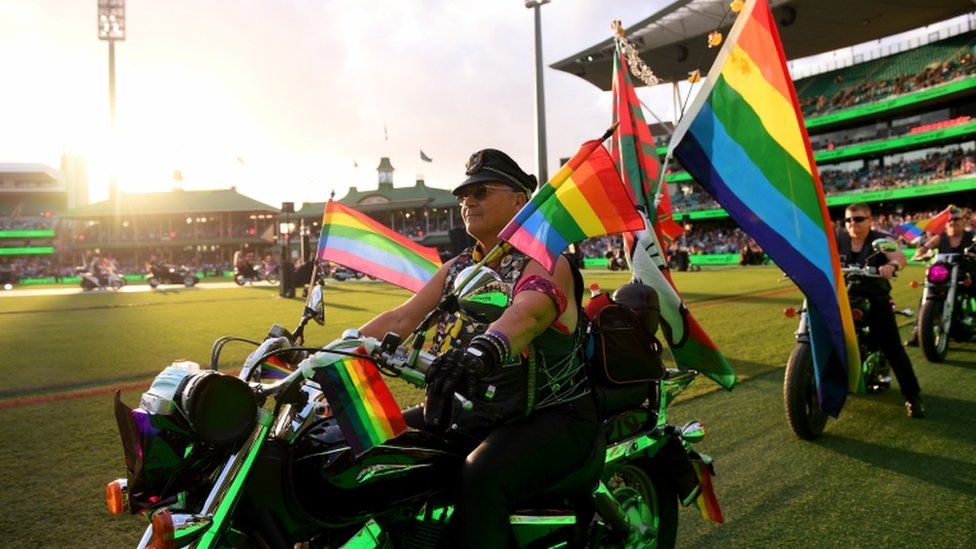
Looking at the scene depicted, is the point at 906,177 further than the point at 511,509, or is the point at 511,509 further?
the point at 906,177

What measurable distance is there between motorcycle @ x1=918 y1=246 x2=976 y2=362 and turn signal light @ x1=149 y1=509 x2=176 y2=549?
815 centimetres

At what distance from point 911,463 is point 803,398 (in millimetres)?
766

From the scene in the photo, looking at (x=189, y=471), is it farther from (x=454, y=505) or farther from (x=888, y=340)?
(x=888, y=340)

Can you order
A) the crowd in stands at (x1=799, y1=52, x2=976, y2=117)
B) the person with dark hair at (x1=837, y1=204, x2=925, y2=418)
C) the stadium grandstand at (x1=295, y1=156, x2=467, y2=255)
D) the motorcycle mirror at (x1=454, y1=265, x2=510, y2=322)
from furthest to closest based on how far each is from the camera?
the stadium grandstand at (x1=295, y1=156, x2=467, y2=255) < the crowd in stands at (x1=799, y1=52, x2=976, y2=117) < the person with dark hair at (x1=837, y1=204, x2=925, y2=418) < the motorcycle mirror at (x1=454, y1=265, x2=510, y2=322)

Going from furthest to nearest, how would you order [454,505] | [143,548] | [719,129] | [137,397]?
[137,397] → [719,129] → [454,505] → [143,548]

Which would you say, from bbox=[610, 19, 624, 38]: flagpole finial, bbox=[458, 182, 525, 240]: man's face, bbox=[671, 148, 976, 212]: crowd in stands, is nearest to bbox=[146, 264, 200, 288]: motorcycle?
bbox=[610, 19, 624, 38]: flagpole finial

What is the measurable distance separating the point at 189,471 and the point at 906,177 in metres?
52.6

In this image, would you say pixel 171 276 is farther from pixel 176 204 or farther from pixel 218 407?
pixel 176 204

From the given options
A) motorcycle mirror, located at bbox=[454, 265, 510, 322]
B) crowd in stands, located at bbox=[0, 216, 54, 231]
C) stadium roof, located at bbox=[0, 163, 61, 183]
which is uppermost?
stadium roof, located at bbox=[0, 163, 61, 183]

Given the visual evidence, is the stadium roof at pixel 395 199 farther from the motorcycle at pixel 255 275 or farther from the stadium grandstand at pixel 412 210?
the motorcycle at pixel 255 275

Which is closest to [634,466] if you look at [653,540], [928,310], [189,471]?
[653,540]

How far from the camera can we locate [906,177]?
4441cm

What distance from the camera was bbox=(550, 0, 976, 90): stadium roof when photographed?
44875 mm

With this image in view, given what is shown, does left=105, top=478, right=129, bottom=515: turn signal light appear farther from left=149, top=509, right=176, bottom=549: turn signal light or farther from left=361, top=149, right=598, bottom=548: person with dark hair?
left=361, top=149, right=598, bottom=548: person with dark hair
